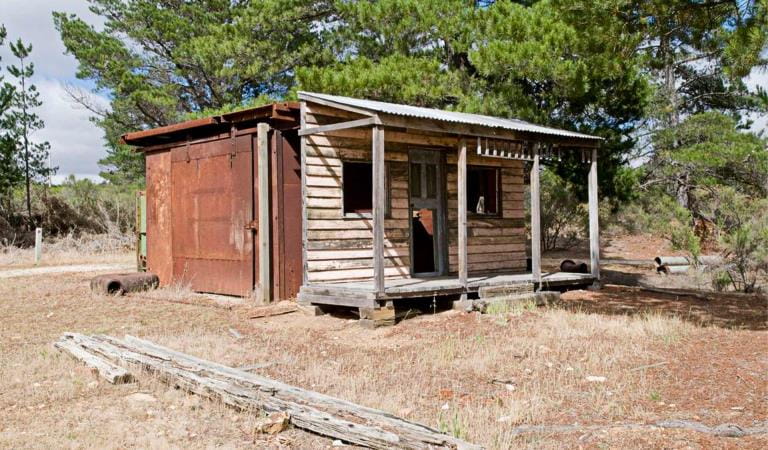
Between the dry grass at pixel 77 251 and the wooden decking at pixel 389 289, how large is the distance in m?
11.4

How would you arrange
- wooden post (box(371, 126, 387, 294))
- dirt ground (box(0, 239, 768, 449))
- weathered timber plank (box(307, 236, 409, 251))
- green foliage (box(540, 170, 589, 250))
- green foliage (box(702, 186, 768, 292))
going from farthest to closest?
green foliage (box(540, 170, 589, 250)) → green foliage (box(702, 186, 768, 292)) → weathered timber plank (box(307, 236, 409, 251)) → wooden post (box(371, 126, 387, 294)) → dirt ground (box(0, 239, 768, 449))

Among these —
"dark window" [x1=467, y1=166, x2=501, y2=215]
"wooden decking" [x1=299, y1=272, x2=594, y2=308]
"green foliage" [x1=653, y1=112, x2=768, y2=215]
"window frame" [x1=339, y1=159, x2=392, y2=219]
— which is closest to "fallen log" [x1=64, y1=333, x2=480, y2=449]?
"wooden decking" [x1=299, y1=272, x2=594, y2=308]

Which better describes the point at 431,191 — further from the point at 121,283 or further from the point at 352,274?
the point at 121,283

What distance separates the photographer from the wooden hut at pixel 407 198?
31.9 feet

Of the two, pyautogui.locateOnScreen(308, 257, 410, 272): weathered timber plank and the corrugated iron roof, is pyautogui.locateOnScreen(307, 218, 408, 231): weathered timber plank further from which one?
the corrugated iron roof

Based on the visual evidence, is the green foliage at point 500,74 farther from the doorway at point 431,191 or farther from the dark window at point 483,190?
the doorway at point 431,191

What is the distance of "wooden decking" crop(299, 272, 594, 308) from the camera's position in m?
9.39

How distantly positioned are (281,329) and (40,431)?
4.44 metres

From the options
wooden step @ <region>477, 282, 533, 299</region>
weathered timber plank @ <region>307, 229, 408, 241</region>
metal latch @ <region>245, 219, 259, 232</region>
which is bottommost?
wooden step @ <region>477, 282, 533, 299</region>

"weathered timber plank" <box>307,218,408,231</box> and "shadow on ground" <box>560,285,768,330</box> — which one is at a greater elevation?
"weathered timber plank" <box>307,218,408,231</box>

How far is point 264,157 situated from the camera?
10891 millimetres

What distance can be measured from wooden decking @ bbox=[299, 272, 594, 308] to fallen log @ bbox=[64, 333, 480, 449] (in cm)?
320

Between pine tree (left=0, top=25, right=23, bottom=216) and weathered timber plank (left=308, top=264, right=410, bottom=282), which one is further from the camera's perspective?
pine tree (left=0, top=25, right=23, bottom=216)

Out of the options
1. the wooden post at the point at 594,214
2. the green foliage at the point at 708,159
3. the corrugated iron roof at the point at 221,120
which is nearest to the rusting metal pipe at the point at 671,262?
the green foliage at the point at 708,159
